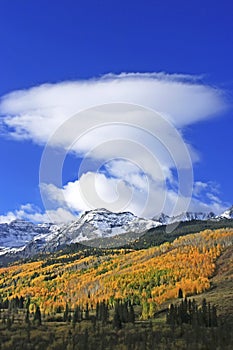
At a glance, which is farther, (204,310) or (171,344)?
(204,310)

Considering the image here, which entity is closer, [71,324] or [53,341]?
[53,341]

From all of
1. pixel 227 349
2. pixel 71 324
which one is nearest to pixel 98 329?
pixel 71 324

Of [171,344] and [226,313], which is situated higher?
[226,313]

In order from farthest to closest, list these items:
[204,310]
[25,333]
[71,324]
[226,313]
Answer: [226,313] → [204,310] → [71,324] → [25,333]

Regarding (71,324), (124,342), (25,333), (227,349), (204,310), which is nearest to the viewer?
(227,349)

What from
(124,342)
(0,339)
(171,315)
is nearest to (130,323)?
(171,315)

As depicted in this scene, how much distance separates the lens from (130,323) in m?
158

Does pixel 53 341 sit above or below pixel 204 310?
below

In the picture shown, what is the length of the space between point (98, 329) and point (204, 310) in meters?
40.9

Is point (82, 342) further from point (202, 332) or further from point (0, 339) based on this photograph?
point (202, 332)

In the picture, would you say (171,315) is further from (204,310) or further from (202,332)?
(202,332)

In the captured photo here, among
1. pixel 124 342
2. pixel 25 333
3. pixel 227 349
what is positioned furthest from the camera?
pixel 25 333

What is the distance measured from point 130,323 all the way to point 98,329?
70.3 feet

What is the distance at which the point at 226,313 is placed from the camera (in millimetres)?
174375
